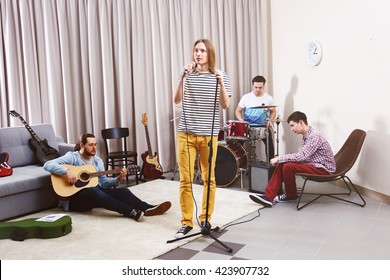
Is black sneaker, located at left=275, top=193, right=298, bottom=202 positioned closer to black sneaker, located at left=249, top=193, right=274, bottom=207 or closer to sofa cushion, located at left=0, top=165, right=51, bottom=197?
black sneaker, located at left=249, top=193, right=274, bottom=207

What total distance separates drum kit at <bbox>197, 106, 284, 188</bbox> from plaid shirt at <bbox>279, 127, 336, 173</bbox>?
753mm

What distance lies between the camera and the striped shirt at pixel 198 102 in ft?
9.59

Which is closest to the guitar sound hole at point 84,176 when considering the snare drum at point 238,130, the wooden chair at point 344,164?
the snare drum at point 238,130

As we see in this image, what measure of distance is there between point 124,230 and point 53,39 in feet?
8.27

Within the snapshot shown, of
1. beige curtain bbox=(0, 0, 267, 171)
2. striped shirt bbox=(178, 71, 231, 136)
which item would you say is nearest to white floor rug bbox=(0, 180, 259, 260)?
striped shirt bbox=(178, 71, 231, 136)

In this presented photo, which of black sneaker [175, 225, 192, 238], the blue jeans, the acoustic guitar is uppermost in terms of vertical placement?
the acoustic guitar

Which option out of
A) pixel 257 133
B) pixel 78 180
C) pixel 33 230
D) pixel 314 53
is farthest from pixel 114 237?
pixel 314 53

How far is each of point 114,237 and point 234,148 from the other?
6.39 ft

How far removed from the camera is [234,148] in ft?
15.4

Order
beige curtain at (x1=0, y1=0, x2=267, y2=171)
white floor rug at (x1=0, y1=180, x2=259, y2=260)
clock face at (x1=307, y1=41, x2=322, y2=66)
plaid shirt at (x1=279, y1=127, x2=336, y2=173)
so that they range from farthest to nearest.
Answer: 1. clock face at (x1=307, y1=41, x2=322, y2=66)
2. beige curtain at (x1=0, y1=0, x2=267, y2=171)
3. plaid shirt at (x1=279, y1=127, x2=336, y2=173)
4. white floor rug at (x1=0, y1=180, x2=259, y2=260)

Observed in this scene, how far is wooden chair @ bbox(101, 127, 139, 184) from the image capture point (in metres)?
4.90

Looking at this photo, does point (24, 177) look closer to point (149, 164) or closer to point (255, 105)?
point (149, 164)

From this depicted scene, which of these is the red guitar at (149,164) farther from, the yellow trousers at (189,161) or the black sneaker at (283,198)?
the yellow trousers at (189,161)

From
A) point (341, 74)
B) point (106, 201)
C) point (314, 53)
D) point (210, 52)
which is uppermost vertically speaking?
point (314, 53)
